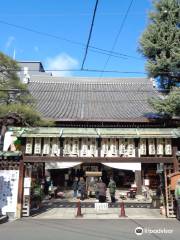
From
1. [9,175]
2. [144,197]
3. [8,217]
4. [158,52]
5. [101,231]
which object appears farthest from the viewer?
[144,197]

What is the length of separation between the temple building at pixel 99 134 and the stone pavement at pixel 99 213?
2057 mm

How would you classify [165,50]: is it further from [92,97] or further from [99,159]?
[92,97]

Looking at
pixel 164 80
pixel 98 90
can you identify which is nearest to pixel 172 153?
pixel 164 80

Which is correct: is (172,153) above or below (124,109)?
below

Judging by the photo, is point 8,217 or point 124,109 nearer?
point 8,217

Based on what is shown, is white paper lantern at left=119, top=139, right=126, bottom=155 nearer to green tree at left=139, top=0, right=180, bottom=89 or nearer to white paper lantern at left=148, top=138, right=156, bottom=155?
white paper lantern at left=148, top=138, right=156, bottom=155

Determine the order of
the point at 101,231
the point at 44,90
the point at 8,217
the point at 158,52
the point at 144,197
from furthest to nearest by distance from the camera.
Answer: the point at 44,90 < the point at 144,197 < the point at 158,52 < the point at 8,217 < the point at 101,231

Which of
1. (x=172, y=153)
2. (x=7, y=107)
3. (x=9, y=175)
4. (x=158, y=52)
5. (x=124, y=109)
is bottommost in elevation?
(x=9, y=175)

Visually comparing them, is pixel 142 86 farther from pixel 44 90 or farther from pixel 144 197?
pixel 144 197

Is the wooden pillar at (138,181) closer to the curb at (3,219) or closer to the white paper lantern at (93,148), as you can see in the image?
the white paper lantern at (93,148)

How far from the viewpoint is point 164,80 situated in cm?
2055

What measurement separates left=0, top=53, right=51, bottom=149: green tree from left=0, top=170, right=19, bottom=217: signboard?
10.1 ft

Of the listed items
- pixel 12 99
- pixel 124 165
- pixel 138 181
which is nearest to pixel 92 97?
pixel 138 181

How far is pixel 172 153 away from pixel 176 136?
897mm
